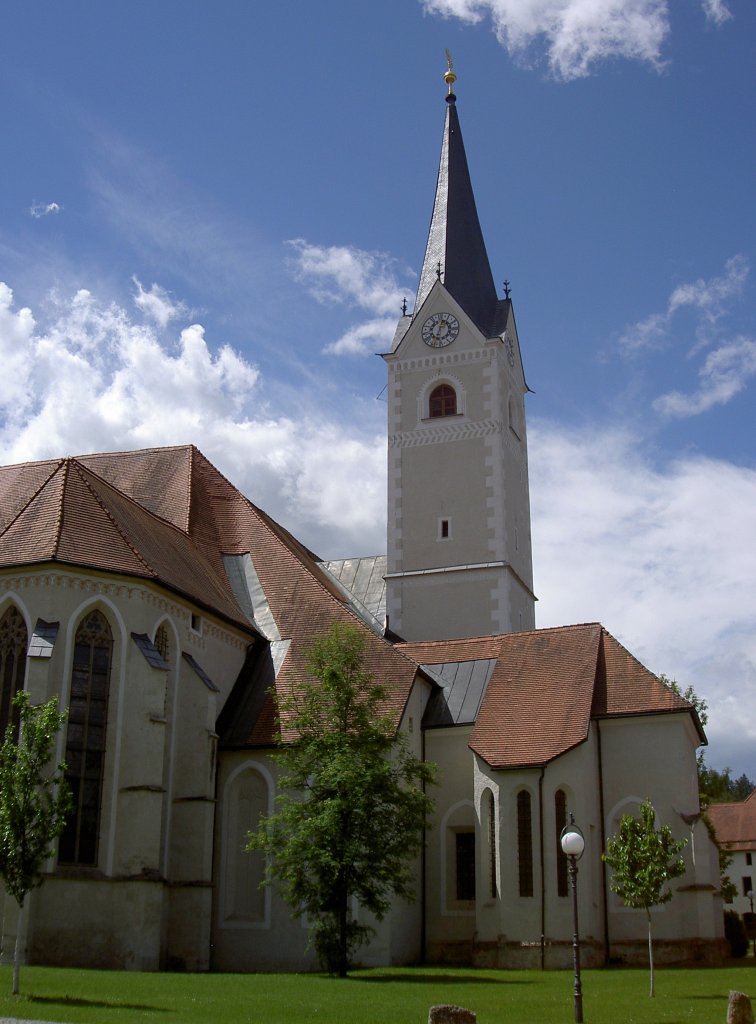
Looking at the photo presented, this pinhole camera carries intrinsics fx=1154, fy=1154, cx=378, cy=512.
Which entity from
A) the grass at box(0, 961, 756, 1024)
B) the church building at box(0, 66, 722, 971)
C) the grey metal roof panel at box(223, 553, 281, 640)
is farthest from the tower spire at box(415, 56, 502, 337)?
the grass at box(0, 961, 756, 1024)

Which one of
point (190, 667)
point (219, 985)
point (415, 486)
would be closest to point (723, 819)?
point (415, 486)

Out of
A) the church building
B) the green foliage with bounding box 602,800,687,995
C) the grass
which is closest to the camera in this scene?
the grass

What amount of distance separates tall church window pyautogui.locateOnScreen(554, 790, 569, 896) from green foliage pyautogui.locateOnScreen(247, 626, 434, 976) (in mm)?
3740

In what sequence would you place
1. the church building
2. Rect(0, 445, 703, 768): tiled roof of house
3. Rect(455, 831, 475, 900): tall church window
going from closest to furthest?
the church building
Rect(0, 445, 703, 768): tiled roof of house
Rect(455, 831, 475, 900): tall church window

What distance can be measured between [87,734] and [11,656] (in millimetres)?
2349

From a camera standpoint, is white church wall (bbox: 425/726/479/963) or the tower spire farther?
the tower spire

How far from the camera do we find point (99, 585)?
2531cm

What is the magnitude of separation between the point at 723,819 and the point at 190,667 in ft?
194

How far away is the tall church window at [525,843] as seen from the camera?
25772 millimetres

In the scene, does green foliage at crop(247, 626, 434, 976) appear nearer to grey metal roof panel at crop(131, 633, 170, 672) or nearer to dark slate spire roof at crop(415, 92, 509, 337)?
grey metal roof panel at crop(131, 633, 170, 672)

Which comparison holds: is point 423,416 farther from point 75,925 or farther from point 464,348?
point 75,925

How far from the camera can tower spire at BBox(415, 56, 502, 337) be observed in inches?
1689

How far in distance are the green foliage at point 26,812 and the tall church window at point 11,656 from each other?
20.2 ft

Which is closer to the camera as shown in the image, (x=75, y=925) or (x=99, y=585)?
(x=75, y=925)
